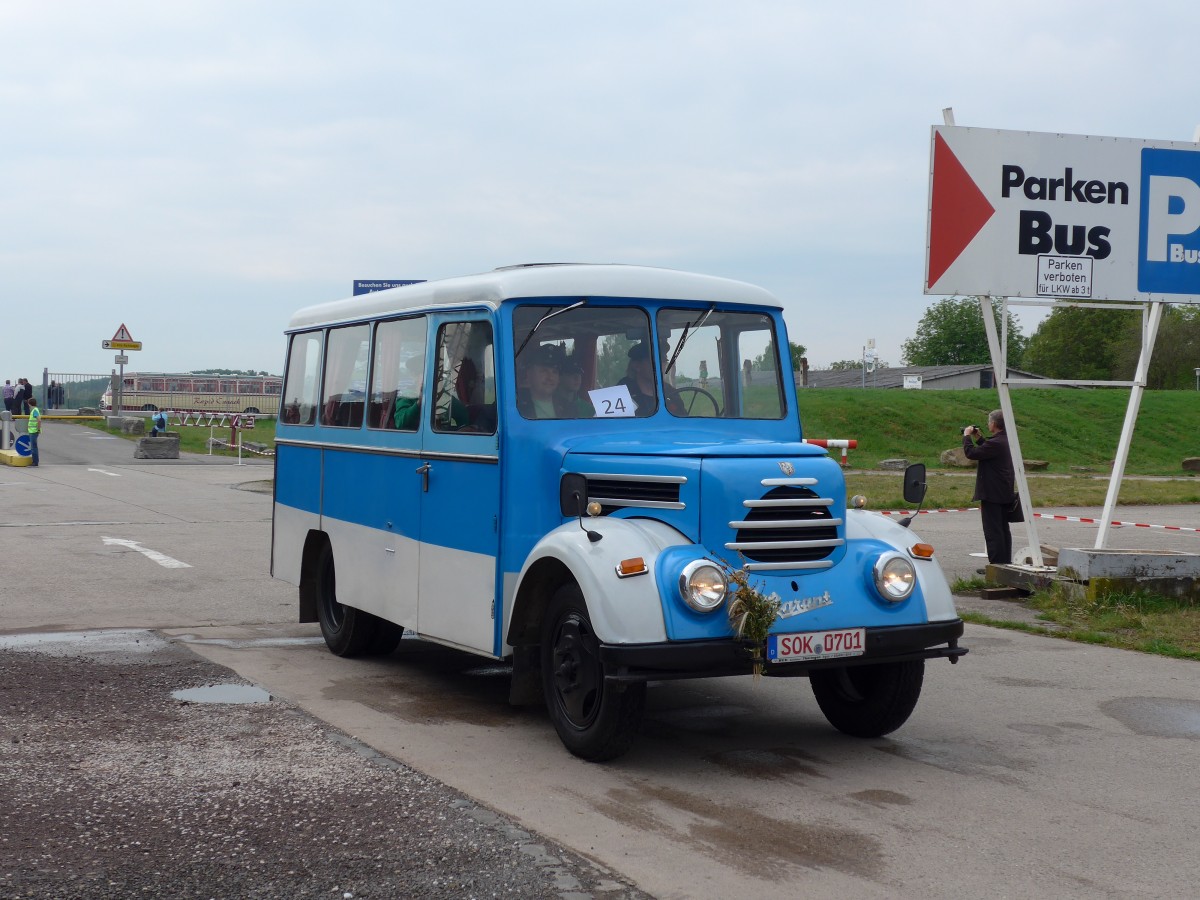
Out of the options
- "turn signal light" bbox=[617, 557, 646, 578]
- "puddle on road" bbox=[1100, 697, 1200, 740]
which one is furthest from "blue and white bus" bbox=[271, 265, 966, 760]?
"puddle on road" bbox=[1100, 697, 1200, 740]

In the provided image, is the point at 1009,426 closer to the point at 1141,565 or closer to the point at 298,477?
the point at 1141,565

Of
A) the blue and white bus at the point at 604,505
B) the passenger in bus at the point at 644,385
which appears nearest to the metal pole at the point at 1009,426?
the blue and white bus at the point at 604,505

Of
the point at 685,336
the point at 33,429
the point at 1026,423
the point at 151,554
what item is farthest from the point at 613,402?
the point at 1026,423

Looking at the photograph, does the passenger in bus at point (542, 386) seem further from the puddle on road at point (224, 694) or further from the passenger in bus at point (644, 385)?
the puddle on road at point (224, 694)

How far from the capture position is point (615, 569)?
19.6 ft

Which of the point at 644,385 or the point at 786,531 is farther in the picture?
the point at 644,385

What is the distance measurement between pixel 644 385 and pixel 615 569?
1.57m

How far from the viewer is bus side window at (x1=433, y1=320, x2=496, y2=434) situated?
7152mm

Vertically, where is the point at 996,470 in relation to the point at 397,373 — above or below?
below

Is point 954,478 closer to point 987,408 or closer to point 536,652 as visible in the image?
point 987,408

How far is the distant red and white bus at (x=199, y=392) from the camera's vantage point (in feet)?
224

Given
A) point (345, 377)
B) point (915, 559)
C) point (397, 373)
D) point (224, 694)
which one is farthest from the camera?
point (345, 377)

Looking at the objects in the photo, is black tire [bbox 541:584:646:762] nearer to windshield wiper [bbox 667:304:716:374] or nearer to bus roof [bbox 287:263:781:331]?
windshield wiper [bbox 667:304:716:374]

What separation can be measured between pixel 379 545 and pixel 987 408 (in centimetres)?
5022
